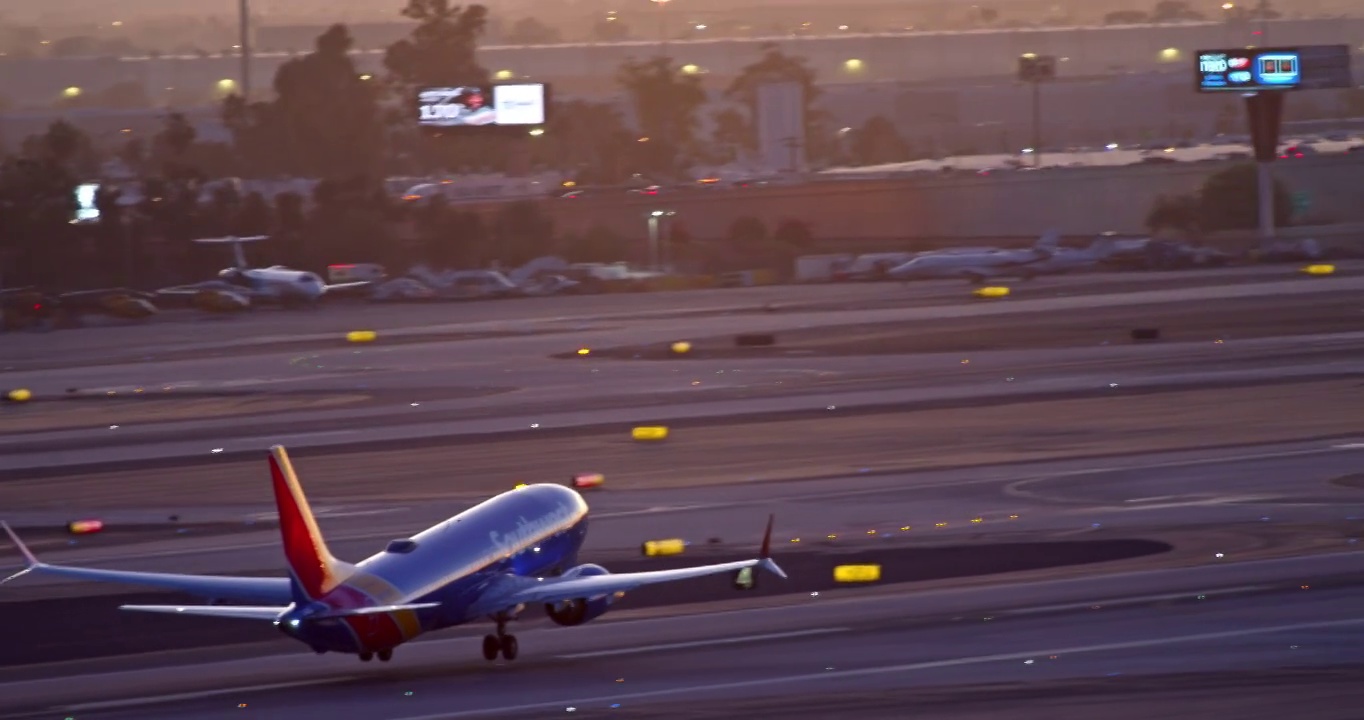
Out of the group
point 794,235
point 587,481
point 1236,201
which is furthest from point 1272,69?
point 587,481

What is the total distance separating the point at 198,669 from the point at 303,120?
14908 centimetres

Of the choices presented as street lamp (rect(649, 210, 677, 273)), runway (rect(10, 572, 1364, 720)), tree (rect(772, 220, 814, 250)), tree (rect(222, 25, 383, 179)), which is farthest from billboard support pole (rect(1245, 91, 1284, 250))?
tree (rect(222, 25, 383, 179))

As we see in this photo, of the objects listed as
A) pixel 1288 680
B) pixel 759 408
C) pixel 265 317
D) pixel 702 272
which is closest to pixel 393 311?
pixel 265 317

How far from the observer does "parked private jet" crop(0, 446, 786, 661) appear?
858 inches

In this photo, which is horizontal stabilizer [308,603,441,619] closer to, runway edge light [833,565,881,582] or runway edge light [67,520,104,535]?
runway edge light [833,565,881,582]

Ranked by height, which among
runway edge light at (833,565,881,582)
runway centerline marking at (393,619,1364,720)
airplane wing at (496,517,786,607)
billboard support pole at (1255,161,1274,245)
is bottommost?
billboard support pole at (1255,161,1274,245)

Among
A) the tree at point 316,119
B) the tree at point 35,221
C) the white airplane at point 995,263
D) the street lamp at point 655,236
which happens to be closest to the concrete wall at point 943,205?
the street lamp at point 655,236

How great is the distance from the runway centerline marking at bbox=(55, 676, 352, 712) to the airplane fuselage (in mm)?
1738

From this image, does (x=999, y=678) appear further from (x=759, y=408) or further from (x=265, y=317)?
(x=265, y=317)

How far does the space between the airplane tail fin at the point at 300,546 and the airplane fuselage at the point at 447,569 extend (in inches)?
5.9

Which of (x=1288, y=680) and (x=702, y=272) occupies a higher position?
(x=1288, y=680)

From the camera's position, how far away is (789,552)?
3122 centimetres

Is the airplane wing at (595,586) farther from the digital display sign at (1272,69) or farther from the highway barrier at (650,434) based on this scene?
the digital display sign at (1272,69)

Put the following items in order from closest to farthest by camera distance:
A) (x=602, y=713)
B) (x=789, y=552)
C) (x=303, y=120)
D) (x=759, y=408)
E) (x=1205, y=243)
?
(x=602, y=713), (x=789, y=552), (x=759, y=408), (x=1205, y=243), (x=303, y=120)
